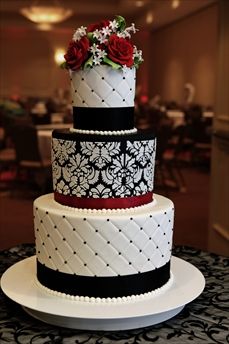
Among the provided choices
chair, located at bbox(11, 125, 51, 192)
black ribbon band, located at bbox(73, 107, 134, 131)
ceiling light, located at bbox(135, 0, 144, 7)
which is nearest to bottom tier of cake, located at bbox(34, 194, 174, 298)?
black ribbon band, located at bbox(73, 107, 134, 131)

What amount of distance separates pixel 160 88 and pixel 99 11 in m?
3.03

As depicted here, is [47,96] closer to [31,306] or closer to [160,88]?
[160,88]

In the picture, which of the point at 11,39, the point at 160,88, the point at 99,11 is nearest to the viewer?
the point at 99,11

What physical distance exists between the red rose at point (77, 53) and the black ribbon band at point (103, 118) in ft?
0.42

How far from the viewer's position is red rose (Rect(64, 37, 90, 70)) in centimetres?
150

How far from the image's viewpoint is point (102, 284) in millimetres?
1513

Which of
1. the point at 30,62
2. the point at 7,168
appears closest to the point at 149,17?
the point at 30,62

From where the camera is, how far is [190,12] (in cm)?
1188

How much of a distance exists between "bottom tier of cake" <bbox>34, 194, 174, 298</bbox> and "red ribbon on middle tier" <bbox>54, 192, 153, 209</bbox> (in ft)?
0.06

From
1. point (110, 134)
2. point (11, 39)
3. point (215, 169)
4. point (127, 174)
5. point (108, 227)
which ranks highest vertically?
point (11, 39)

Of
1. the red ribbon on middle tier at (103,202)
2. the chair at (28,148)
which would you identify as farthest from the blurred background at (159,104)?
the red ribbon on middle tier at (103,202)

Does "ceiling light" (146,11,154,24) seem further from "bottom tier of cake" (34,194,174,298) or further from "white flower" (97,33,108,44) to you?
"bottom tier of cake" (34,194,174,298)

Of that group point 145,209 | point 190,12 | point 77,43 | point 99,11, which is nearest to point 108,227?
point 145,209

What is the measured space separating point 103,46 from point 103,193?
0.41 meters
